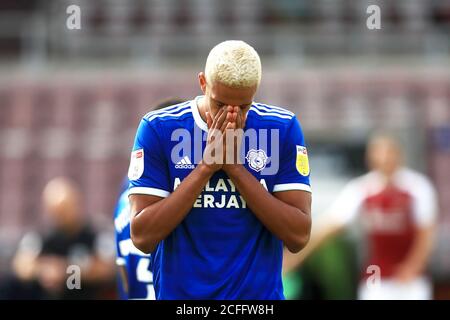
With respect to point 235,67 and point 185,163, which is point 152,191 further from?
point 235,67

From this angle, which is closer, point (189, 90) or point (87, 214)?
point (87, 214)

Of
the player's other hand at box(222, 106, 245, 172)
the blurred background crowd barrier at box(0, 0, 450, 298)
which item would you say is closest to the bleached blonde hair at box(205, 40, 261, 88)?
the player's other hand at box(222, 106, 245, 172)

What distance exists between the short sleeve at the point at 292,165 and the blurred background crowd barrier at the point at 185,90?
9248 millimetres

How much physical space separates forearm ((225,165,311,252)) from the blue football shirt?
0.08 metres

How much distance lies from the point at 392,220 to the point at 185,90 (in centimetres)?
665

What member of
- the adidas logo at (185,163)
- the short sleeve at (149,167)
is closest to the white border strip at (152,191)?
the short sleeve at (149,167)

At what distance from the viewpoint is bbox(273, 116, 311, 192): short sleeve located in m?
3.59

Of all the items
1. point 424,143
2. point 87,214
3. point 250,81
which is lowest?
point 87,214

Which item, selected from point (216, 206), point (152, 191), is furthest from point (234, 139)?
point (152, 191)

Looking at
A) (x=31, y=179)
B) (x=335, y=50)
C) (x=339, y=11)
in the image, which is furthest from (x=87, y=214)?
(x=339, y=11)

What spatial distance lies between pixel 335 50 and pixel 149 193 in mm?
12029

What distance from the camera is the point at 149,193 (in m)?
3.52
